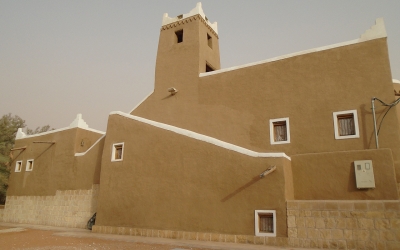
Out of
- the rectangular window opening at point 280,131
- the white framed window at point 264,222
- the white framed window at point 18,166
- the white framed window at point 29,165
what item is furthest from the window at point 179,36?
the white framed window at point 18,166

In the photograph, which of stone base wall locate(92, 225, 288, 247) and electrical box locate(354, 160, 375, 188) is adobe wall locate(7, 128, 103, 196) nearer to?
stone base wall locate(92, 225, 288, 247)

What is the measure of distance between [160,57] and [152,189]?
7.69 metres

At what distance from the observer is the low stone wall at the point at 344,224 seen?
7.66 meters

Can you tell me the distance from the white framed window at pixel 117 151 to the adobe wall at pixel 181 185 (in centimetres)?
20

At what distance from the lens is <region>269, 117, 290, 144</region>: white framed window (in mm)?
11492

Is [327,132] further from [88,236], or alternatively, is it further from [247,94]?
[88,236]

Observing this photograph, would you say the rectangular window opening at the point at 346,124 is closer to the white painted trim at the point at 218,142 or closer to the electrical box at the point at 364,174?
the electrical box at the point at 364,174

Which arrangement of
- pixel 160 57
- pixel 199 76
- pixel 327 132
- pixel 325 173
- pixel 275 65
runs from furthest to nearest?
pixel 160 57 → pixel 199 76 → pixel 275 65 → pixel 327 132 → pixel 325 173

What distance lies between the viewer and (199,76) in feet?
47.3

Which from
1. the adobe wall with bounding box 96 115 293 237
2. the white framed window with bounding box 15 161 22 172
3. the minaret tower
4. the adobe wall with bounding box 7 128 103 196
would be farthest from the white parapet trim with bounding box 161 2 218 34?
the white framed window with bounding box 15 161 22 172

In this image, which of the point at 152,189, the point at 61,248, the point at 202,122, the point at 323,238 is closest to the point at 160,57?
the point at 202,122

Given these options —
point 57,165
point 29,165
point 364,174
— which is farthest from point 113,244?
point 29,165

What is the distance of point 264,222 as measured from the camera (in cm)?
902

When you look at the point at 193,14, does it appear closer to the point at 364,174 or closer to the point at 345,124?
the point at 345,124
